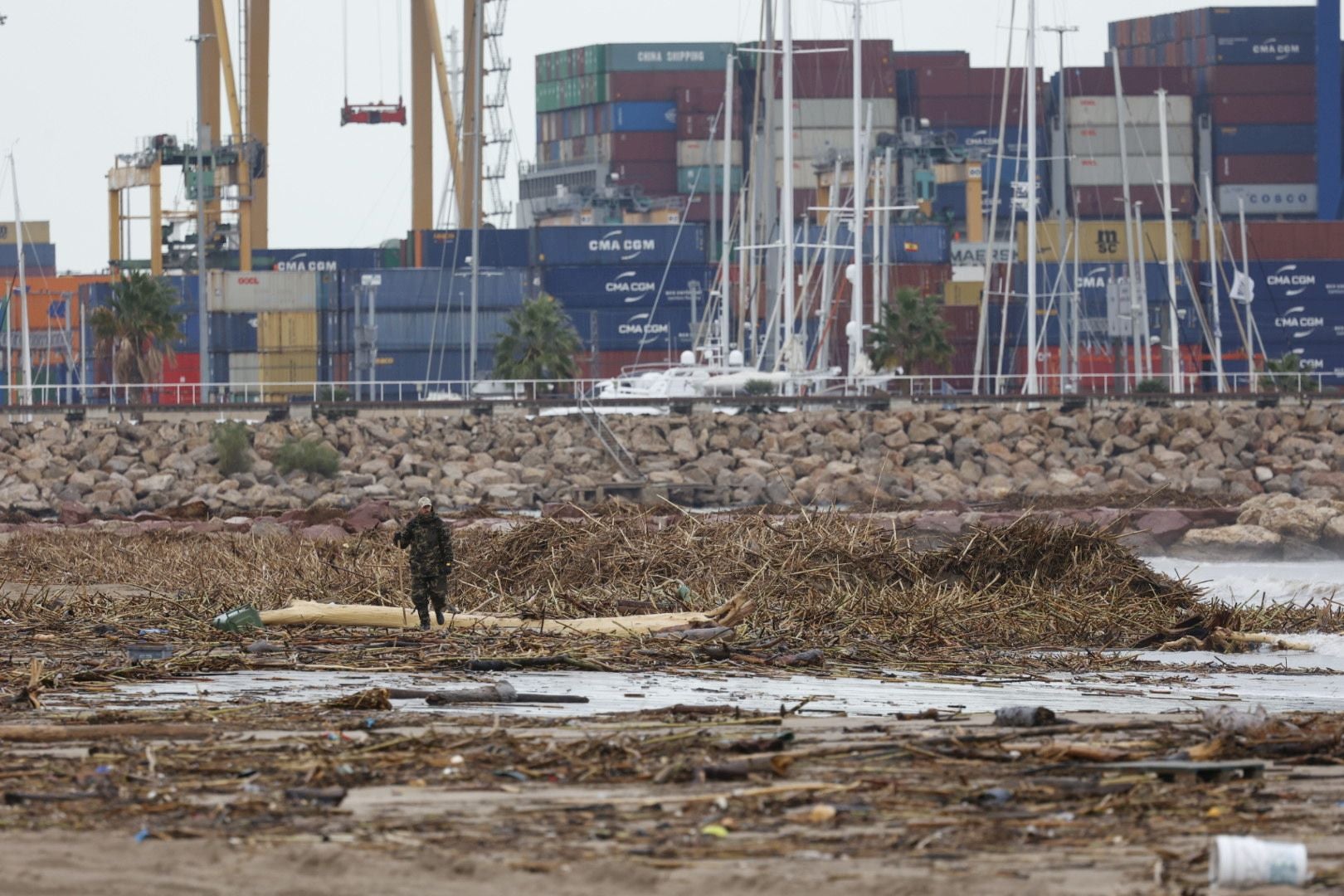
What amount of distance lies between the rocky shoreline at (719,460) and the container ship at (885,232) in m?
10.5

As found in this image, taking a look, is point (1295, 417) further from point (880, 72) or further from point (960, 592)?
point (880, 72)

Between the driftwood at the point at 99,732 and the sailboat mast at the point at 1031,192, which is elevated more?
the sailboat mast at the point at 1031,192

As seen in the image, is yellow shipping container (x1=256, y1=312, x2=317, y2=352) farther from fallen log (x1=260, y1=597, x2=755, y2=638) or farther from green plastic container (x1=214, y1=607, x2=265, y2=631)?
green plastic container (x1=214, y1=607, x2=265, y2=631)

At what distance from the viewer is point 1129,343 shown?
86.8 metres

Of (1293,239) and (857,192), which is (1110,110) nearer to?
→ (1293,239)

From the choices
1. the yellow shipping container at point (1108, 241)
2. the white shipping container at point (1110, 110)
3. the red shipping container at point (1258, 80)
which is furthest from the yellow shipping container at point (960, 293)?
the red shipping container at point (1258, 80)

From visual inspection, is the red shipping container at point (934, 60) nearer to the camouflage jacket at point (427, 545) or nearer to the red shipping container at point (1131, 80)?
the red shipping container at point (1131, 80)

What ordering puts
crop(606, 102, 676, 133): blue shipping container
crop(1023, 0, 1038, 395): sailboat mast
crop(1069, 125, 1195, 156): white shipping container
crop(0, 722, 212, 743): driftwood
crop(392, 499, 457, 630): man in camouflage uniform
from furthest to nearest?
crop(606, 102, 676, 133): blue shipping container < crop(1069, 125, 1195, 156): white shipping container < crop(1023, 0, 1038, 395): sailboat mast < crop(392, 499, 457, 630): man in camouflage uniform < crop(0, 722, 212, 743): driftwood

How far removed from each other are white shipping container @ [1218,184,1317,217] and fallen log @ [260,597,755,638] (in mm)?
97411

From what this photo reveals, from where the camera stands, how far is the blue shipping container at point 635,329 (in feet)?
282

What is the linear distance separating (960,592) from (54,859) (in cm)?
1008

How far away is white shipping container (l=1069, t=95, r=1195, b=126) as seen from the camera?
10188 cm

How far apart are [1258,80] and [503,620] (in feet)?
326

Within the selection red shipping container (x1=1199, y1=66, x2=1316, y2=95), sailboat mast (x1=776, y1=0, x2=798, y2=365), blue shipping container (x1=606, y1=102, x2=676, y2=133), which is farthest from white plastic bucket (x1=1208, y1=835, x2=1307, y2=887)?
blue shipping container (x1=606, y1=102, x2=676, y2=133)
